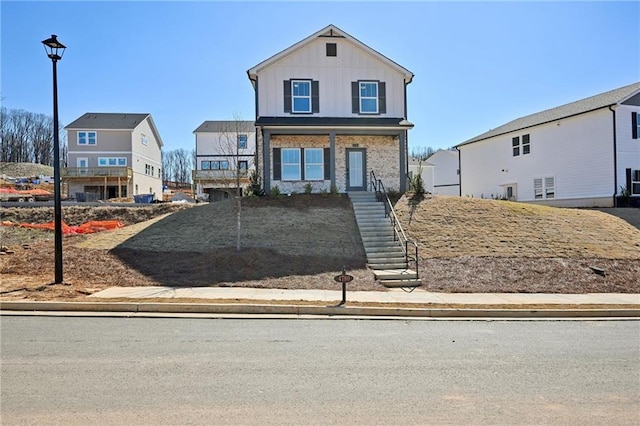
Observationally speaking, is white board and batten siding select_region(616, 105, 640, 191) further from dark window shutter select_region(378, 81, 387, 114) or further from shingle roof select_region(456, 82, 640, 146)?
dark window shutter select_region(378, 81, 387, 114)

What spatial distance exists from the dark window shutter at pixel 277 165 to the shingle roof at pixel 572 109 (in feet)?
61.9

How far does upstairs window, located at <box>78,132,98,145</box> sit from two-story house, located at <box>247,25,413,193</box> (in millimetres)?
29278

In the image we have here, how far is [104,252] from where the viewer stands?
14.6 meters

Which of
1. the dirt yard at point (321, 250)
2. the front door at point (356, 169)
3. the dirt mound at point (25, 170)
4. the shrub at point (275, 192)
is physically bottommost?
the dirt yard at point (321, 250)

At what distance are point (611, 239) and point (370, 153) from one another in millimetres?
11645

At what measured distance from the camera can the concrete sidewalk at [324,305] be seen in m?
9.26

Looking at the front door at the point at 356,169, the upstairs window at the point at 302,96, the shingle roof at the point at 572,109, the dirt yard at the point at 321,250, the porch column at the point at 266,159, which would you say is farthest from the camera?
the shingle roof at the point at 572,109

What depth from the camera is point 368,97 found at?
945 inches

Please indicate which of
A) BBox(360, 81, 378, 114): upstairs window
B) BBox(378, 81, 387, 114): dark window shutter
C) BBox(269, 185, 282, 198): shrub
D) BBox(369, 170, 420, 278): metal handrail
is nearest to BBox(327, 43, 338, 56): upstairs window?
BBox(360, 81, 378, 114): upstairs window

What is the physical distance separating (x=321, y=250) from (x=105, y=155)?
3795 centimetres

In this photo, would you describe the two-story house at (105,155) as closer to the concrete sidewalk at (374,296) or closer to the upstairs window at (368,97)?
the upstairs window at (368,97)

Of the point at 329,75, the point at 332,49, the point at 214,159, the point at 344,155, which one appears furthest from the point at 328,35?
the point at 214,159

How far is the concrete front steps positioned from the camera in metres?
13.2

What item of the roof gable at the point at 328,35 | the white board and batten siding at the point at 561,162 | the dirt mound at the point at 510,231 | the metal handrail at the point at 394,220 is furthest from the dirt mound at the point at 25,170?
the dirt mound at the point at 510,231
